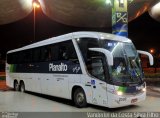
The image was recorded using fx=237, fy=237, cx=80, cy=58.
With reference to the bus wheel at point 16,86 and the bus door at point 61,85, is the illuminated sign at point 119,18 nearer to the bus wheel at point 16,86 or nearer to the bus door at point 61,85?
the bus door at point 61,85

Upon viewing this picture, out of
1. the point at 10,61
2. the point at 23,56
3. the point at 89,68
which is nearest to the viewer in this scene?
the point at 89,68

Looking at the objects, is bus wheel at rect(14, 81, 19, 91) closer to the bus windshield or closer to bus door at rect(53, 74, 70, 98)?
bus door at rect(53, 74, 70, 98)

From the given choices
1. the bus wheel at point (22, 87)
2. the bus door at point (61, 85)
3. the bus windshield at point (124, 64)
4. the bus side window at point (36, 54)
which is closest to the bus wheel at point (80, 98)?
the bus door at point (61, 85)

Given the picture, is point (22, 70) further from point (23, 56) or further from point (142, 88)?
point (142, 88)

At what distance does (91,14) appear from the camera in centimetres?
2922

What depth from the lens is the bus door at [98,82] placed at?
9118 millimetres

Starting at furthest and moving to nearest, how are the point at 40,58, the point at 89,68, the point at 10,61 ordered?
the point at 10,61 → the point at 40,58 → the point at 89,68

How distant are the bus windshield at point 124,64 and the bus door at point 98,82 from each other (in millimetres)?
446

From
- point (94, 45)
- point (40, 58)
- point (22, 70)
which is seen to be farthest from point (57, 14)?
point (94, 45)

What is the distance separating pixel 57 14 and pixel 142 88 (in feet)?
74.4

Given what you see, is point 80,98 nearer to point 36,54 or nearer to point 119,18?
point 36,54

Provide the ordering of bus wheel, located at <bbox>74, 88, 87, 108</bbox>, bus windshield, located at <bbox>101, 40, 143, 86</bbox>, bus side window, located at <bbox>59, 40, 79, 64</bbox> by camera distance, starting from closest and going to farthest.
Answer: bus windshield, located at <bbox>101, 40, 143, 86</bbox> < bus wheel, located at <bbox>74, 88, 87, 108</bbox> < bus side window, located at <bbox>59, 40, 79, 64</bbox>

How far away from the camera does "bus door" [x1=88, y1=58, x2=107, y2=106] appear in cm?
912

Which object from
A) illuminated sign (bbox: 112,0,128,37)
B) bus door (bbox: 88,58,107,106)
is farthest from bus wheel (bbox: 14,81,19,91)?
bus door (bbox: 88,58,107,106)
